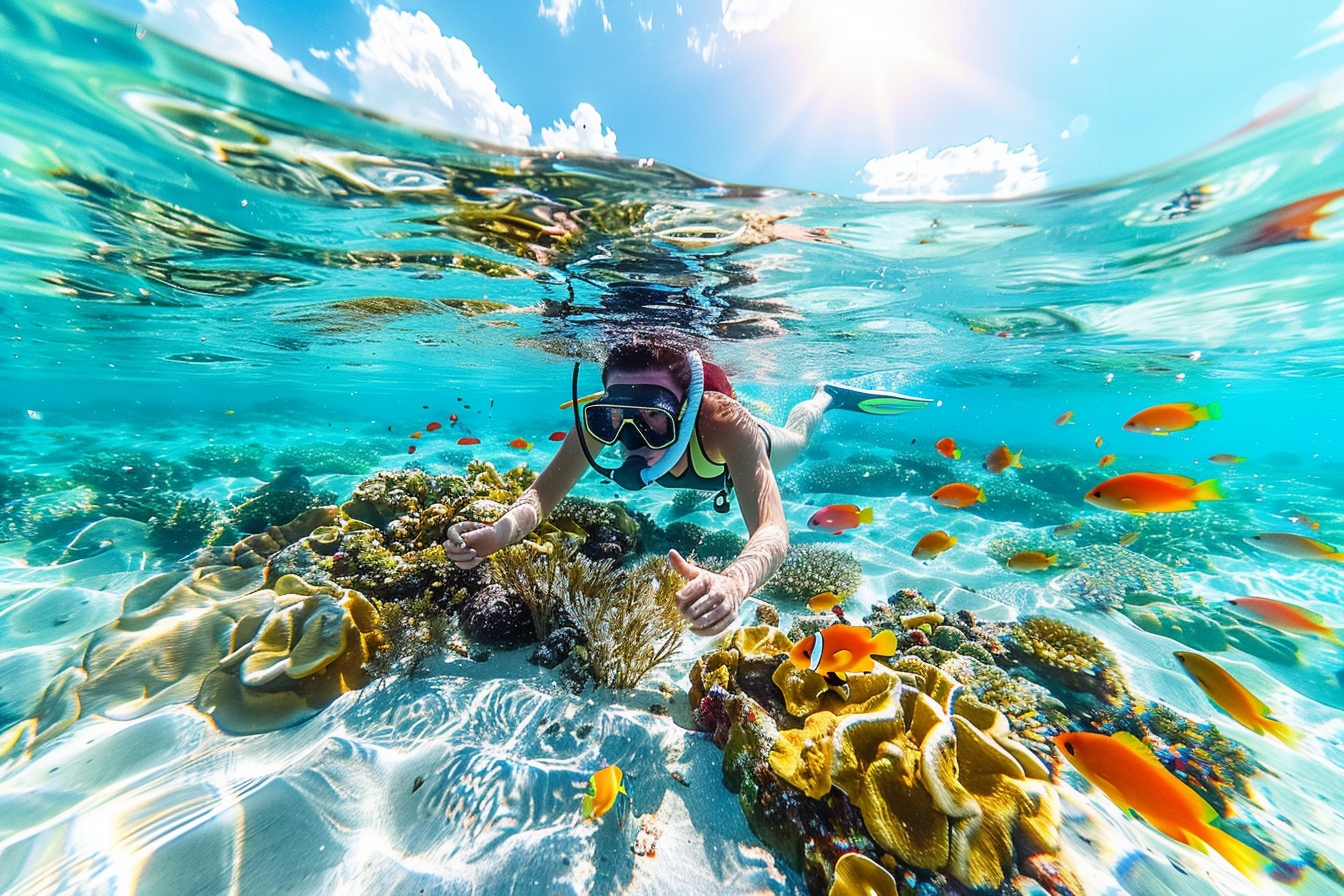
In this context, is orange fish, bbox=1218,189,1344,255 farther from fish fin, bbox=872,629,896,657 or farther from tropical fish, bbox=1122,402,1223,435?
fish fin, bbox=872,629,896,657

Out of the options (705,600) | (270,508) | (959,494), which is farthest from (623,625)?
(270,508)

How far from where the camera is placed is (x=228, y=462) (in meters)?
15.4

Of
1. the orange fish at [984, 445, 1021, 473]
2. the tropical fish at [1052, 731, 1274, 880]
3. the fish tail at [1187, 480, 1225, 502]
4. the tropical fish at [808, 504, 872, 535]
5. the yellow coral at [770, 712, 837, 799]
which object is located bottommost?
the yellow coral at [770, 712, 837, 799]

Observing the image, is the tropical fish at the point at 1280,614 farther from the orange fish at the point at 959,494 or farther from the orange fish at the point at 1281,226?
the orange fish at the point at 1281,226

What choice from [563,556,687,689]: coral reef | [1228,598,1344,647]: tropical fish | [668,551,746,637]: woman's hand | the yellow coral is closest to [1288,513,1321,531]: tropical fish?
[1228,598,1344,647]: tropical fish

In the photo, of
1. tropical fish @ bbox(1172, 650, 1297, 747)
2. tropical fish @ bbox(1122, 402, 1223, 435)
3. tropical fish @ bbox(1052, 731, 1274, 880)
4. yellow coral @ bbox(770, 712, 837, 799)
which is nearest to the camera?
tropical fish @ bbox(1052, 731, 1274, 880)

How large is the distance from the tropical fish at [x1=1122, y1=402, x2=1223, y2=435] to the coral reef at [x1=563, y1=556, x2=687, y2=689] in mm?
4896

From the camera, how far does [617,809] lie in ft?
9.77

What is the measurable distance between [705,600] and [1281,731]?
5.78 meters

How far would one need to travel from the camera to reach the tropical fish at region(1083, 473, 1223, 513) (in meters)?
3.49

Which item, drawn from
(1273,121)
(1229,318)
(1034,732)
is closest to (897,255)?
(1273,121)

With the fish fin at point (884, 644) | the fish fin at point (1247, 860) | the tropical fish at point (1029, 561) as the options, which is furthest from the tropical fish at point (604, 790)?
the tropical fish at point (1029, 561)

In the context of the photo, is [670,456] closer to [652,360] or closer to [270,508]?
[652,360]

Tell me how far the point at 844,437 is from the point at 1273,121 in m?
22.4
